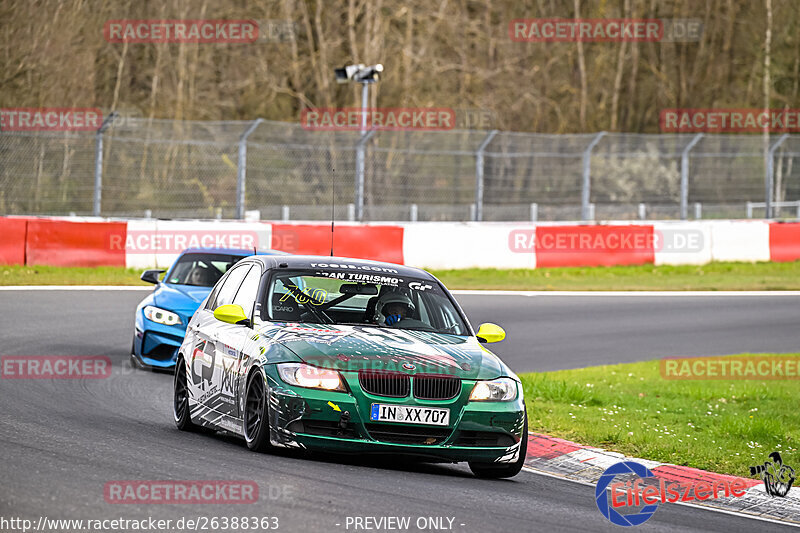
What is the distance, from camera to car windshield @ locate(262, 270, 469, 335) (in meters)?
8.77

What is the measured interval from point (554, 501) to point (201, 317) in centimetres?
352

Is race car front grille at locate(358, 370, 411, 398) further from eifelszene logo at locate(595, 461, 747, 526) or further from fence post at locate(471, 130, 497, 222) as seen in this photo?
fence post at locate(471, 130, 497, 222)

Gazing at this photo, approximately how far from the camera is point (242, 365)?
832cm

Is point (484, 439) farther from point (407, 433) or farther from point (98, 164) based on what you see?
point (98, 164)

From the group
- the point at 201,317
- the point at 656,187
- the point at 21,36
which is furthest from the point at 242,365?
the point at 656,187

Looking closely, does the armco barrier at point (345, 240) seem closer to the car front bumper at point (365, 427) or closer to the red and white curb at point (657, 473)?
the red and white curb at point (657, 473)

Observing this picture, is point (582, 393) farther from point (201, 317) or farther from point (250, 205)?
point (250, 205)

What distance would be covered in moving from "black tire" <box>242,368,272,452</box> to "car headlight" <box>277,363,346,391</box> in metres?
0.20

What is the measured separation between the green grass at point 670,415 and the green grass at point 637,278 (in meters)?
9.89

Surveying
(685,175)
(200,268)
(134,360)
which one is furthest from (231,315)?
(685,175)

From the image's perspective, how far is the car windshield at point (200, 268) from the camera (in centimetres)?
1404

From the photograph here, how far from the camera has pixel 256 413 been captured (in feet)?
26.3

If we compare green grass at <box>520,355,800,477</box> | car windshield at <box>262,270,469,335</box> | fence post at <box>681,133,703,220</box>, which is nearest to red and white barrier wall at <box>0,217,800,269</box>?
fence post at <box>681,133,703,220</box>

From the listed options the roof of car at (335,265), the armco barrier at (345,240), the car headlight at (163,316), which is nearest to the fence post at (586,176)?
the armco barrier at (345,240)
